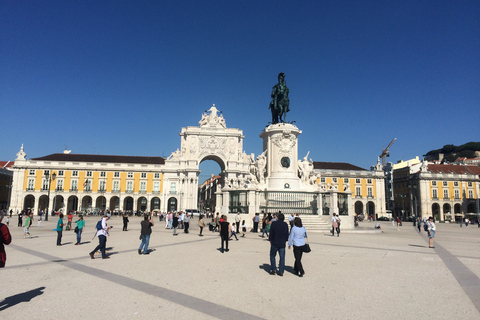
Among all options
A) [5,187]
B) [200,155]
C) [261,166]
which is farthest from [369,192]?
[5,187]

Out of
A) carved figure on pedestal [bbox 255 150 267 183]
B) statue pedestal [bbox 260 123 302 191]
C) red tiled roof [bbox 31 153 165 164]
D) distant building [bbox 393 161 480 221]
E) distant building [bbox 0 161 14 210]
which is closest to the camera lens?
statue pedestal [bbox 260 123 302 191]

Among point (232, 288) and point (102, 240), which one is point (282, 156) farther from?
point (232, 288)

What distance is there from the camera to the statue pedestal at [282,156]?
69.4 ft

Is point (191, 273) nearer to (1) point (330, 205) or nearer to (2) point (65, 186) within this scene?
(1) point (330, 205)

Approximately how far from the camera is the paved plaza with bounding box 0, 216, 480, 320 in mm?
4707

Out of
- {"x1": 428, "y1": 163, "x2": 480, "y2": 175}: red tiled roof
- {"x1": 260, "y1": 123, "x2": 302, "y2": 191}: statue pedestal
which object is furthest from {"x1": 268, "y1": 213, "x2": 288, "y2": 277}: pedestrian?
{"x1": 428, "y1": 163, "x2": 480, "y2": 175}: red tiled roof

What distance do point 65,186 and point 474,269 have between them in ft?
221

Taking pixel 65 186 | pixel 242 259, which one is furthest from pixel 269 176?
pixel 65 186

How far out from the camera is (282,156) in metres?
21.5

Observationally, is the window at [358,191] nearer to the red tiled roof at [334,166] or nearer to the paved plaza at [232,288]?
the red tiled roof at [334,166]

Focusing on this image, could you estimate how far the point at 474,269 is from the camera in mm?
7961

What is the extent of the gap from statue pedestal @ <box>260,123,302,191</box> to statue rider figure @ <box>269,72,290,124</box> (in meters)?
1.12

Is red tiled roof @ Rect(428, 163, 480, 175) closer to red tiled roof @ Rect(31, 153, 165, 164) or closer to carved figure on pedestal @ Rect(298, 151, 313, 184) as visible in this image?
carved figure on pedestal @ Rect(298, 151, 313, 184)

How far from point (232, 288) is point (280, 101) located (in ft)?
59.8
